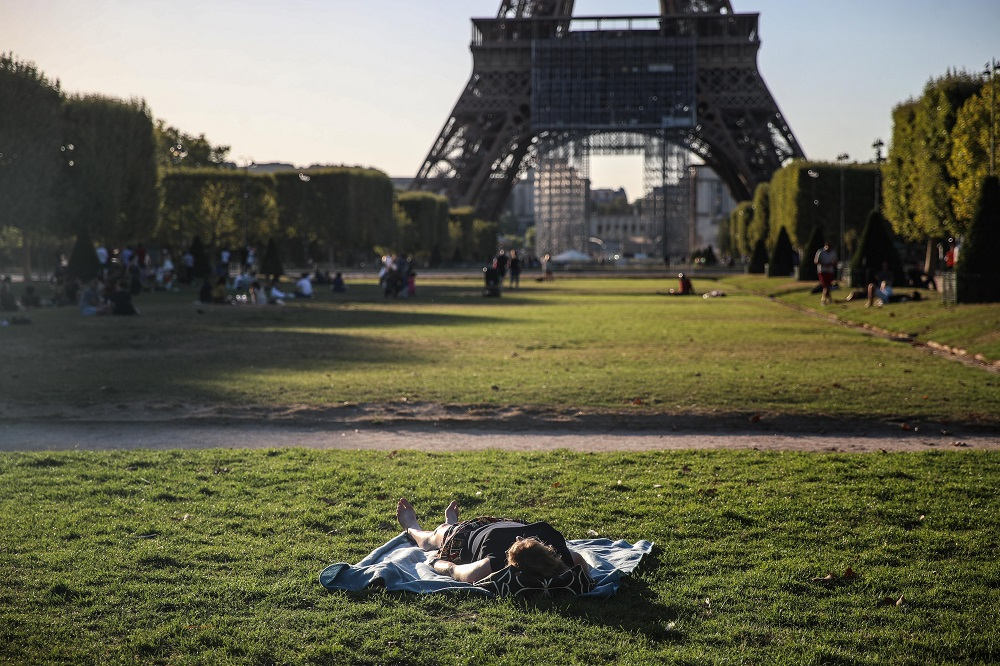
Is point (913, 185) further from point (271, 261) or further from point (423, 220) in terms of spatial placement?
point (423, 220)

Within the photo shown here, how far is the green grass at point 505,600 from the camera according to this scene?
15.5 ft

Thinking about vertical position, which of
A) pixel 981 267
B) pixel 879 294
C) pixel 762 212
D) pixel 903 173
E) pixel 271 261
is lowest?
pixel 879 294

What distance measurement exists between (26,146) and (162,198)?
1061 cm

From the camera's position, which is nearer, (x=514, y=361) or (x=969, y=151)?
(x=514, y=361)

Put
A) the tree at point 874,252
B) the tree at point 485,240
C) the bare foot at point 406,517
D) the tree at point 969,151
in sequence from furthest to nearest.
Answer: the tree at point 485,240, the tree at point 969,151, the tree at point 874,252, the bare foot at point 406,517

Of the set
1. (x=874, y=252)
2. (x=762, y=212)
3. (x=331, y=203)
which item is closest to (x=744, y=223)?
(x=762, y=212)

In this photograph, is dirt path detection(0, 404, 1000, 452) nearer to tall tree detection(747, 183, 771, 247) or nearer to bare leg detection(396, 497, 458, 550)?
bare leg detection(396, 497, 458, 550)

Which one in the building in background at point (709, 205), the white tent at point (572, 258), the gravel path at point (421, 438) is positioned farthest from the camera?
the building in background at point (709, 205)

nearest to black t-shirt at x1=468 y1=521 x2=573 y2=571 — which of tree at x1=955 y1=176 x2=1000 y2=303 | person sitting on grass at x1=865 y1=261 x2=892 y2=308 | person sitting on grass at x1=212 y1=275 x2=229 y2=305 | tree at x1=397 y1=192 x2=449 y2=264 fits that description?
tree at x1=955 y1=176 x2=1000 y2=303

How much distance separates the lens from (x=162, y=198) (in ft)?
156

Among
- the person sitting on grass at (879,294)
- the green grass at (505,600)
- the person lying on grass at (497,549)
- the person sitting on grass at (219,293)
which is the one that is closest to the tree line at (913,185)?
the person sitting on grass at (879,294)

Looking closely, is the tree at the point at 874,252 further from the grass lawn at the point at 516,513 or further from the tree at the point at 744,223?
the tree at the point at 744,223

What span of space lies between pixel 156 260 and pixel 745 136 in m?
37.2

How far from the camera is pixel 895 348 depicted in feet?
60.9
